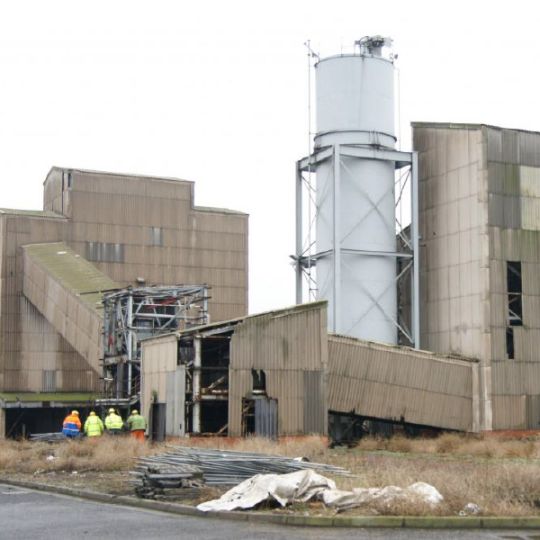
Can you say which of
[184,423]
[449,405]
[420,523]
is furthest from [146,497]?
[449,405]

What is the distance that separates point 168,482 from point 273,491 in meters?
2.82

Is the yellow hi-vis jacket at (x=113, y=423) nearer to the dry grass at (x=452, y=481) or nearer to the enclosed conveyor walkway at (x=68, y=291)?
the dry grass at (x=452, y=481)

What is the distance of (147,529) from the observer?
51.8ft

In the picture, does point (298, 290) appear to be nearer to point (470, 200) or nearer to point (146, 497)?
point (470, 200)

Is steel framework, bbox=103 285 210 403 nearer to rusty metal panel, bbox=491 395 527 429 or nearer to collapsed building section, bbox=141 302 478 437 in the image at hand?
collapsed building section, bbox=141 302 478 437

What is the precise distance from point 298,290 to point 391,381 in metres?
10.2

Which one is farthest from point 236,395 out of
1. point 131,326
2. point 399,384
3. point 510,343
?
point 510,343

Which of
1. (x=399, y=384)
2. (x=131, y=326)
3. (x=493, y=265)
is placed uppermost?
(x=493, y=265)

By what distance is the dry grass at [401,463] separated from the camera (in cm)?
1730

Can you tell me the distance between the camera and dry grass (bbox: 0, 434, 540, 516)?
1730 centimetres

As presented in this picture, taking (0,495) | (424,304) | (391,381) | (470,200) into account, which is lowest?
(0,495)

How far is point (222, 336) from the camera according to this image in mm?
36656

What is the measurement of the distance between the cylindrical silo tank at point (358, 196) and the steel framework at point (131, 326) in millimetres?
7071

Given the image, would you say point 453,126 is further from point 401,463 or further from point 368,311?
point 401,463
